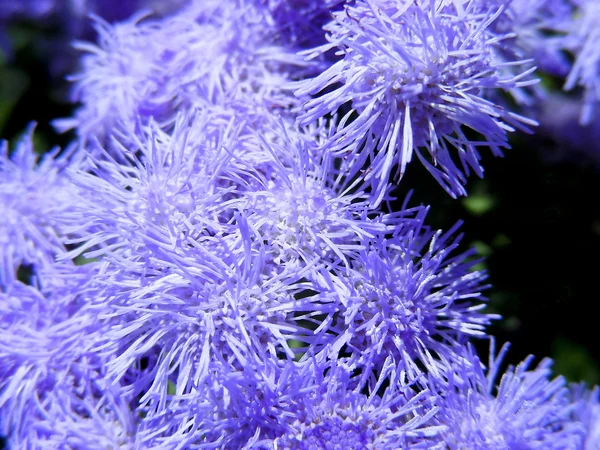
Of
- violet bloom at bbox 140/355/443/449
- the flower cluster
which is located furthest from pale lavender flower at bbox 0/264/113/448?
violet bloom at bbox 140/355/443/449

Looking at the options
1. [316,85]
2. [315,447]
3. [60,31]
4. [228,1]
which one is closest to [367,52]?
[316,85]

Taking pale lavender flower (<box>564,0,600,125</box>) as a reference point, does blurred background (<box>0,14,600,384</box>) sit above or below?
below

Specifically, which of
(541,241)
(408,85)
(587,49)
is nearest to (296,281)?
(408,85)

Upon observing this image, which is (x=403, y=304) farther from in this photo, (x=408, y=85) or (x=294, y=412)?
(x=408, y=85)

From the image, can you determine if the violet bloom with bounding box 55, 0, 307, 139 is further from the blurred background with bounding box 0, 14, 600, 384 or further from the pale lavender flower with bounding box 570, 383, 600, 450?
the pale lavender flower with bounding box 570, 383, 600, 450

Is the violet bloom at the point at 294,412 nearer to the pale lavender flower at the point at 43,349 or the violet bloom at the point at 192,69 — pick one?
the pale lavender flower at the point at 43,349

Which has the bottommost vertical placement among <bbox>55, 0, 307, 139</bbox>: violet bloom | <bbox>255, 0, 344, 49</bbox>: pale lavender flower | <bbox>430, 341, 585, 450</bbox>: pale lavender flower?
<bbox>430, 341, 585, 450</bbox>: pale lavender flower
